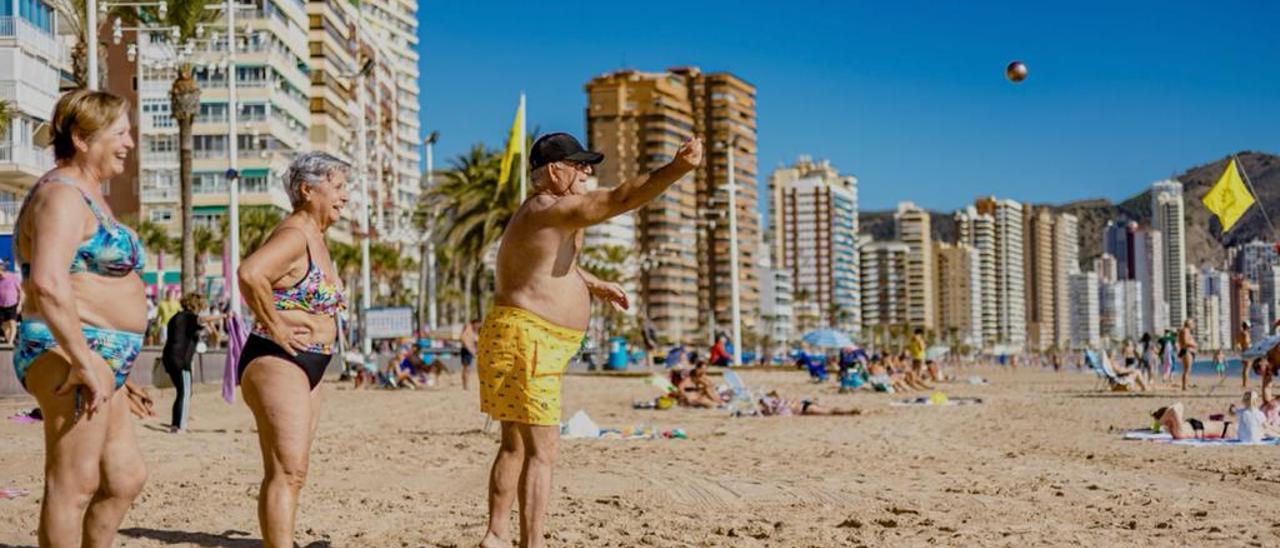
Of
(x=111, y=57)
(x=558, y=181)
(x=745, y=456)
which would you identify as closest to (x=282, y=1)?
(x=111, y=57)

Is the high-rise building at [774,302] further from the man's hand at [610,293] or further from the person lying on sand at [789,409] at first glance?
the man's hand at [610,293]

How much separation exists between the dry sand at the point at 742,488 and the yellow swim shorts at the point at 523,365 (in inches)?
49.4

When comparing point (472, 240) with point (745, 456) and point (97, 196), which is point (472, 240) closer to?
point (745, 456)

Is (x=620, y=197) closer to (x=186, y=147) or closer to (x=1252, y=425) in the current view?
(x=1252, y=425)

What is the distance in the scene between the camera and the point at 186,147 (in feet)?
107

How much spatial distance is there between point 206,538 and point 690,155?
3288 mm

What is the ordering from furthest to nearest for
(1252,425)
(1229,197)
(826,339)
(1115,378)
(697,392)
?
(826,339) < (1115,378) < (1229,197) < (697,392) < (1252,425)

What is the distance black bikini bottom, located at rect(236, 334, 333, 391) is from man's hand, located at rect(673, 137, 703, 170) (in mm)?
1507

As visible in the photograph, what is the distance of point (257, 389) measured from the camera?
5387 millimetres

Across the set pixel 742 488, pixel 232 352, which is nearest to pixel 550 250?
pixel 742 488

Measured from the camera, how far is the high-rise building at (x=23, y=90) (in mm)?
33344

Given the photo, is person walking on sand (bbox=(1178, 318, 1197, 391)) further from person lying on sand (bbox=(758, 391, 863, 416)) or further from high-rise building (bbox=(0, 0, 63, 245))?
high-rise building (bbox=(0, 0, 63, 245))

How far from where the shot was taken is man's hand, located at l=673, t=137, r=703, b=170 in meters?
5.14

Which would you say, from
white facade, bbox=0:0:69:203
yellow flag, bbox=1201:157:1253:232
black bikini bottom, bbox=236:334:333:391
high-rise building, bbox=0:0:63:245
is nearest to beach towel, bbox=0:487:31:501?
black bikini bottom, bbox=236:334:333:391
